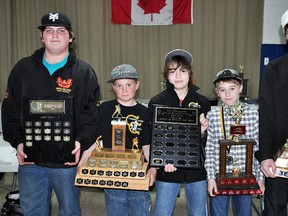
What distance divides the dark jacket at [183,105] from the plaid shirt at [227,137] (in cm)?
6

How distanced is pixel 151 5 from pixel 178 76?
14.1ft

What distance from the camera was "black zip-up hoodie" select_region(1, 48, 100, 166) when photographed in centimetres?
225

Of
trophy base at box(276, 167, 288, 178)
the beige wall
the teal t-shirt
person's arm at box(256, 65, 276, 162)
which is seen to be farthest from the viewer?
the beige wall

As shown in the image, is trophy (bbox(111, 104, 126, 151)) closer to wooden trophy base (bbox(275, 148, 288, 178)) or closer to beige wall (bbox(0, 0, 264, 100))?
wooden trophy base (bbox(275, 148, 288, 178))

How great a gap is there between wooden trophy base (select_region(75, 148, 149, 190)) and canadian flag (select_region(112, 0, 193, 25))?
4537 millimetres

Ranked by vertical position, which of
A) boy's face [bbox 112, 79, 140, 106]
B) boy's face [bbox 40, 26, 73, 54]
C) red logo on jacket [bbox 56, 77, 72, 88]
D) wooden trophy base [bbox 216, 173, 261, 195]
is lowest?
wooden trophy base [bbox 216, 173, 261, 195]

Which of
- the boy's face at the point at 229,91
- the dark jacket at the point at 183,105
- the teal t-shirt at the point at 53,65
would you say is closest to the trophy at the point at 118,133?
the dark jacket at the point at 183,105

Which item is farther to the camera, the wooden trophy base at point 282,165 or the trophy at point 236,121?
the trophy at point 236,121

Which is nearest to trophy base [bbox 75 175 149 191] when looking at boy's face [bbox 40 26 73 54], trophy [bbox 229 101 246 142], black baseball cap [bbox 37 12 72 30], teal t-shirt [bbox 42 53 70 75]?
trophy [bbox 229 101 246 142]

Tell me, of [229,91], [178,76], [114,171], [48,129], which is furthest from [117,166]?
[229,91]

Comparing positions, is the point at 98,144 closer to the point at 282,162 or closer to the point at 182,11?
the point at 282,162

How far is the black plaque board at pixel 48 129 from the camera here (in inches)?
86.2

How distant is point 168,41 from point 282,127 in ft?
15.6

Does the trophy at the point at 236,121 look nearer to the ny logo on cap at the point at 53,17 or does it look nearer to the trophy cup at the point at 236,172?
the trophy cup at the point at 236,172
